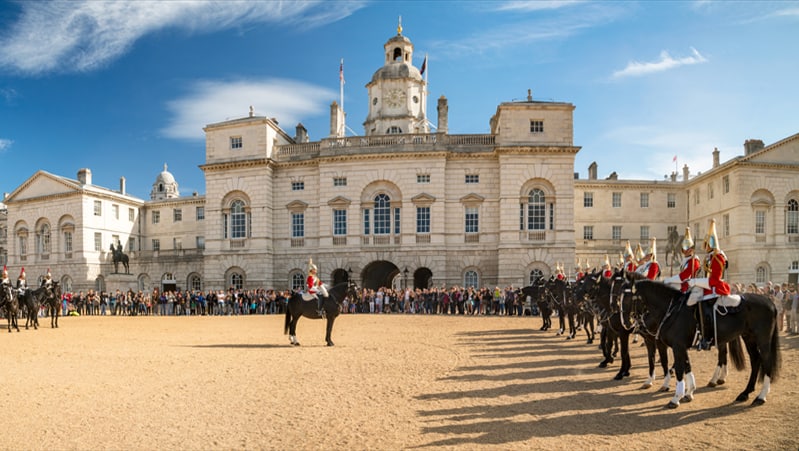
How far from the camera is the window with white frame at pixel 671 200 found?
49031mm

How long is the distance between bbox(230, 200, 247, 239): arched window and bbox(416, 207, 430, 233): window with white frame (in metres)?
13.6

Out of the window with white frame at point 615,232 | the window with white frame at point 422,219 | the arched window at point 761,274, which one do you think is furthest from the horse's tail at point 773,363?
the window with white frame at point 615,232

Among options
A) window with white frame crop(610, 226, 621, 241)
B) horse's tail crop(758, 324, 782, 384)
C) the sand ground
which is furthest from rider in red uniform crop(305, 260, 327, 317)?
window with white frame crop(610, 226, 621, 241)


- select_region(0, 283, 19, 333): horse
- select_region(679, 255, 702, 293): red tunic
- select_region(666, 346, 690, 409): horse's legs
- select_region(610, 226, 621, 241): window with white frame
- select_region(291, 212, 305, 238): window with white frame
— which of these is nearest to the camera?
select_region(666, 346, 690, 409): horse's legs

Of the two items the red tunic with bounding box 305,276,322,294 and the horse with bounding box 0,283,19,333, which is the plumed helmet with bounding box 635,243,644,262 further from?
the horse with bounding box 0,283,19,333

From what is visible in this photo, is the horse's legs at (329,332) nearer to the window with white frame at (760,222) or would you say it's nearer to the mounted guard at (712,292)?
the mounted guard at (712,292)

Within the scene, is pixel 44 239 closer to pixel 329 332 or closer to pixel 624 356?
pixel 329 332

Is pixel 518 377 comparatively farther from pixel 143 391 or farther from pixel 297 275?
pixel 297 275

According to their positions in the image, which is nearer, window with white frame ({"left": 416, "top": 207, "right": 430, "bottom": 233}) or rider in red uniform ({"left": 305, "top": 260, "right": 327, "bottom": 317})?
rider in red uniform ({"left": 305, "top": 260, "right": 327, "bottom": 317})

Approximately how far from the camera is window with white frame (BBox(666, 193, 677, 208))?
49031 millimetres

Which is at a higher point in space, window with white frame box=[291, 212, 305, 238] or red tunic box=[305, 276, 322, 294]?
window with white frame box=[291, 212, 305, 238]

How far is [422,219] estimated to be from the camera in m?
37.8

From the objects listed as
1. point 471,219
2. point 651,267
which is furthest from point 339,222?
point 651,267

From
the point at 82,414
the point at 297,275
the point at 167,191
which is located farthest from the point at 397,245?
the point at 167,191
